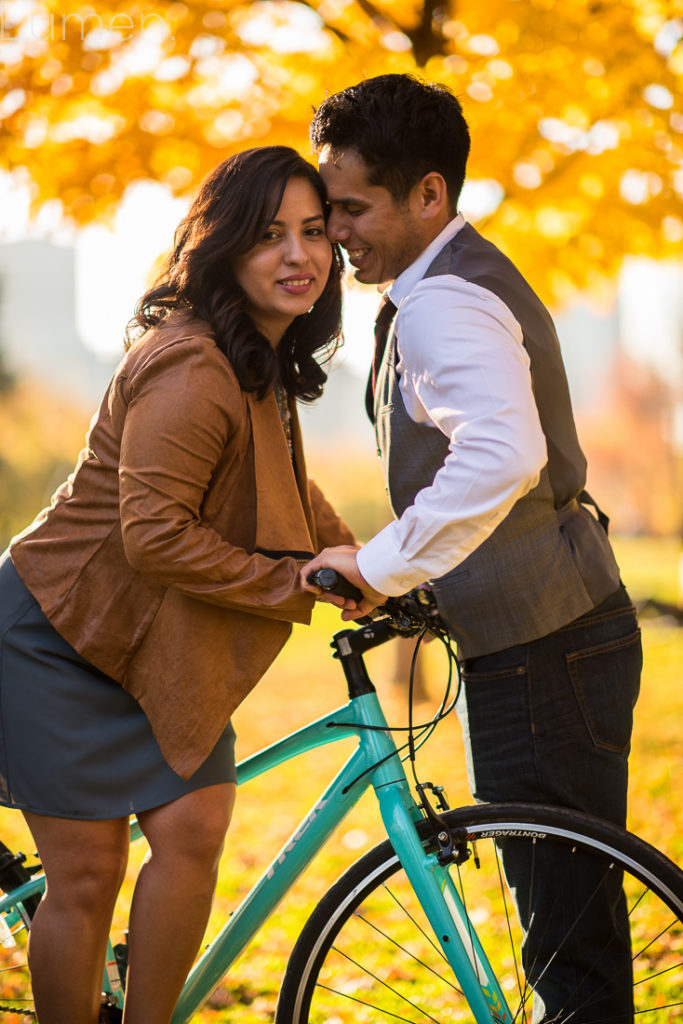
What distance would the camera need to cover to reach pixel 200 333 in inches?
82.5

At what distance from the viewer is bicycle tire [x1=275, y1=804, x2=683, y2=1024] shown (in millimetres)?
2106

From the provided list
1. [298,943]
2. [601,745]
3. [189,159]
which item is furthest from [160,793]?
[189,159]

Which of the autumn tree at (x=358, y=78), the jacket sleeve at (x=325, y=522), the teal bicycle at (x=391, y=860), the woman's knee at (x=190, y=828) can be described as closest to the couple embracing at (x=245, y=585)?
the woman's knee at (x=190, y=828)

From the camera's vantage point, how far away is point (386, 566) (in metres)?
1.96

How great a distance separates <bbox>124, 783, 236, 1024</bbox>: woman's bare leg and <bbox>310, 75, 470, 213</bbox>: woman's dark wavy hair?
1.37m

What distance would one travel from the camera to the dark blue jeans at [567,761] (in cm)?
223

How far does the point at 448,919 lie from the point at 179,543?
37.7 inches

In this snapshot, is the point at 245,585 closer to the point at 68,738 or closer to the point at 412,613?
the point at 412,613

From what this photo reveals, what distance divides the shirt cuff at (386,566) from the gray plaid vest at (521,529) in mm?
256

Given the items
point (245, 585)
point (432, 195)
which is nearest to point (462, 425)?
point (245, 585)

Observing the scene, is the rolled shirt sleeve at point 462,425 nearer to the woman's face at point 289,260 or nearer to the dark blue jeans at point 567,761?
the woman's face at point 289,260

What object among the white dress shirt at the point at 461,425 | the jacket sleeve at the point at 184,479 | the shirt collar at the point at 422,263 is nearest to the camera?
the white dress shirt at the point at 461,425

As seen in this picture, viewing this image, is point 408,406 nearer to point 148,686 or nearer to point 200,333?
point 200,333

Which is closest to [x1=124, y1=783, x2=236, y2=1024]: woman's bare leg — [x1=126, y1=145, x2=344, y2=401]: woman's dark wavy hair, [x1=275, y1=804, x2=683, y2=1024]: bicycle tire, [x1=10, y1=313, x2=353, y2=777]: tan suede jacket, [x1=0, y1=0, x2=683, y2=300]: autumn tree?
[x1=10, y1=313, x2=353, y2=777]: tan suede jacket
